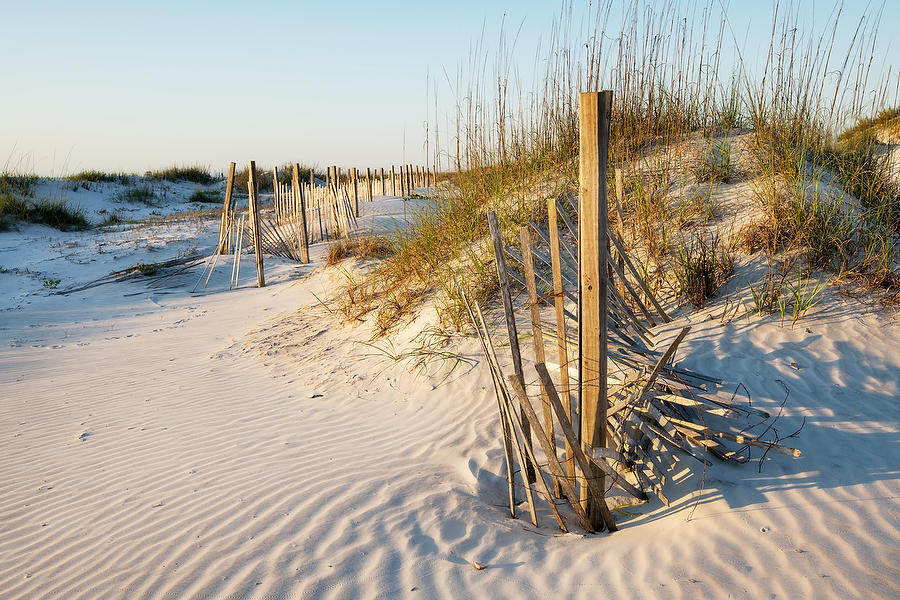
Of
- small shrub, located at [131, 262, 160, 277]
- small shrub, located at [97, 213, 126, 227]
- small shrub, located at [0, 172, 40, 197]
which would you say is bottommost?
small shrub, located at [131, 262, 160, 277]

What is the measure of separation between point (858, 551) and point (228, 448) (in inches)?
136

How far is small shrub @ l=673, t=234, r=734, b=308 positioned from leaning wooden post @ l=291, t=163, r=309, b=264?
7260 millimetres

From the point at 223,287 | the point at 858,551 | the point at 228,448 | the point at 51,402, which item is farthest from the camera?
the point at 223,287

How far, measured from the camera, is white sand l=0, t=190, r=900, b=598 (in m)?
2.23

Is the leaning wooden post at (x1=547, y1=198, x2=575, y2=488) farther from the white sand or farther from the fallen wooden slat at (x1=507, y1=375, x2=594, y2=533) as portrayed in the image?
the white sand

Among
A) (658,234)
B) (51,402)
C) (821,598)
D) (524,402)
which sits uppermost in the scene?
(658,234)

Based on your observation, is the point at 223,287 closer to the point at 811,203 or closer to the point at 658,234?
the point at 658,234

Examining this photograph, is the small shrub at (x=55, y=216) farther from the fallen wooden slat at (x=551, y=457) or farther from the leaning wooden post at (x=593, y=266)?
the leaning wooden post at (x=593, y=266)

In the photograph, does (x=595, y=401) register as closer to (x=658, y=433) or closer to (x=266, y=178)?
(x=658, y=433)

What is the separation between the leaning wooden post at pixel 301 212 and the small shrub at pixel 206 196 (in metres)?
12.7

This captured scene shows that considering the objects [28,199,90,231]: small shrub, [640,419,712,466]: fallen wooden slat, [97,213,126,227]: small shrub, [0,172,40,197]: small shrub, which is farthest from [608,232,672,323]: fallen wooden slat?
[0,172,40,197]: small shrub

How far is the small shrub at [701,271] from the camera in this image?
4.42 metres

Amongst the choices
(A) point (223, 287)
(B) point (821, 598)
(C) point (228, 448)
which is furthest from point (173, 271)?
(B) point (821, 598)

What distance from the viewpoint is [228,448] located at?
3732 mm
